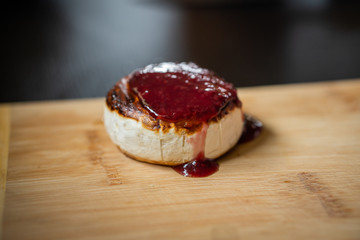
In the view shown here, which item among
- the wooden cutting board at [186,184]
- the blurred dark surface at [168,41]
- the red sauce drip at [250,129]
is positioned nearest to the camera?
the wooden cutting board at [186,184]

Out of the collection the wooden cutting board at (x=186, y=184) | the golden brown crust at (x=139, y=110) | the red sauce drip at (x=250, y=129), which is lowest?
the wooden cutting board at (x=186, y=184)

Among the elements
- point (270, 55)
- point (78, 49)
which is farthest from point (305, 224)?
point (78, 49)

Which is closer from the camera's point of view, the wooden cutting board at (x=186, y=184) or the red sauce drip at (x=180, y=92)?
the wooden cutting board at (x=186, y=184)

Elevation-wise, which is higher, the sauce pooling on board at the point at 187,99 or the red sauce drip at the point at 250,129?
the sauce pooling on board at the point at 187,99

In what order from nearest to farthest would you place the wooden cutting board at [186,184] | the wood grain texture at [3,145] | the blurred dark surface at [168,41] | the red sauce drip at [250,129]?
the wooden cutting board at [186,184] → the wood grain texture at [3,145] → the red sauce drip at [250,129] → the blurred dark surface at [168,41]

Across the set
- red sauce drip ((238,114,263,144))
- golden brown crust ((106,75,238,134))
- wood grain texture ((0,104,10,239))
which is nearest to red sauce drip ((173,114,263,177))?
golden brown crust ((106,75,238,134))

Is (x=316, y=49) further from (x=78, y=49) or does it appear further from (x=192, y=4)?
(x=78, y=49)

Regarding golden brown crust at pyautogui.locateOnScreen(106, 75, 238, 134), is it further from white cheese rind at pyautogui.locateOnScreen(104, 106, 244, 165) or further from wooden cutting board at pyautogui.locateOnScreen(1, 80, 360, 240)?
wooden cutting board at pyautogui.locateOnScreen(1, 80, 360, 240)

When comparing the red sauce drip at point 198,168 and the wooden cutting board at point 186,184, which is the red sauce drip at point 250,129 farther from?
the red sauce drip at point 198,168

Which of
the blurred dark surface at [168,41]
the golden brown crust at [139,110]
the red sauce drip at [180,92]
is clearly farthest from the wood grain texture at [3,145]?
the red sauce drip at [180,92]
